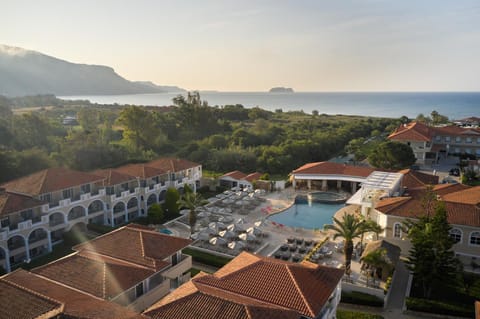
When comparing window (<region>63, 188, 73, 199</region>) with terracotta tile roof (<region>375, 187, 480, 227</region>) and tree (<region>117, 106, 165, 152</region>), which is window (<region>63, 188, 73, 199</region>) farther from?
tree (<region>117, 106, 165, 152</region>)

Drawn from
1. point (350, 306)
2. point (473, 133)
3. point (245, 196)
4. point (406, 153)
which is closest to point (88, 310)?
point (350, 306)

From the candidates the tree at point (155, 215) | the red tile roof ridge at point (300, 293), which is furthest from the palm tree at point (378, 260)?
the tree at point (155, 215)

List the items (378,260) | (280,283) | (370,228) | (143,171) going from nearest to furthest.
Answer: (280,283), (378,260), (370,228), (143,171)

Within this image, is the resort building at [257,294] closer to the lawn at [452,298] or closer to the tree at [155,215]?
the lawn at [452,298]

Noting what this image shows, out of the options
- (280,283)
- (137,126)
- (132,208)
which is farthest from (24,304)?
(137,126)

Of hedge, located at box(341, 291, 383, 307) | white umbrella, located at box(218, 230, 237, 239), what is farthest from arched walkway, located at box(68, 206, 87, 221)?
hedge, located at box(341, 291, 383, 307)

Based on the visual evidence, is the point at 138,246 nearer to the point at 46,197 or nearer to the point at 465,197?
the point at 46,197

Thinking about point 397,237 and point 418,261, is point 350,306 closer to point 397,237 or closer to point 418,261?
point 418,261
